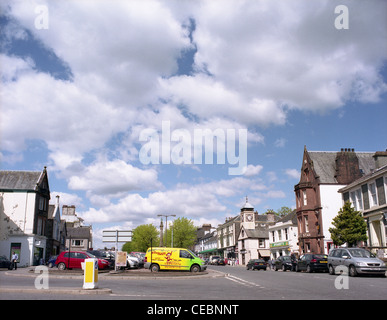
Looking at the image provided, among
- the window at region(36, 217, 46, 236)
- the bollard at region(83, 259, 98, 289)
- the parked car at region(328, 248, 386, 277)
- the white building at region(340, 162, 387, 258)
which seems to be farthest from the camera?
the window at region(36, 217, 46, 236)

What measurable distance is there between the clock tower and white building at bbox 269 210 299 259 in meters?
12.6

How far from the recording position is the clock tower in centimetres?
8106

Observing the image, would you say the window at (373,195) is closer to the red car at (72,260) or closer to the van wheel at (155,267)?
the van wheel at (155,267)

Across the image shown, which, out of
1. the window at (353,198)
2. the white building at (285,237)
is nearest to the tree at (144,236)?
the white building at (285,237)

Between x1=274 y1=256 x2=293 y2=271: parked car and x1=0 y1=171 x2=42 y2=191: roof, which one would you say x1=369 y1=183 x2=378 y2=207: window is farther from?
x1=0 y1=171 x2=42 y2=191: roof

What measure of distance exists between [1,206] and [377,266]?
42.4 meters

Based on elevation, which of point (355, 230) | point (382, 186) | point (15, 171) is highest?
point (15, 171)

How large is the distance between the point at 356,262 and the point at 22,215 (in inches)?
1580

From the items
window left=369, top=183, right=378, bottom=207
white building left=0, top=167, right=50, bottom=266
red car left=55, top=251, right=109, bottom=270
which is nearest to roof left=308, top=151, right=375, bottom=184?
window left=369, top=183, right=378, bottom=207

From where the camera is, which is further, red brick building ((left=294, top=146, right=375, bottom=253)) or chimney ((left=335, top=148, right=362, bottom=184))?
chimney ((left=335, top=148, right=362, bottom=184))

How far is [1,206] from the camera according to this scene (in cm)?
4688

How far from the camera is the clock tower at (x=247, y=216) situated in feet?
266

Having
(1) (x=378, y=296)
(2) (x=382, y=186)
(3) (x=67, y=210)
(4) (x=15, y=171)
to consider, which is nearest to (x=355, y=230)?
(2) (x=382, y=186)
